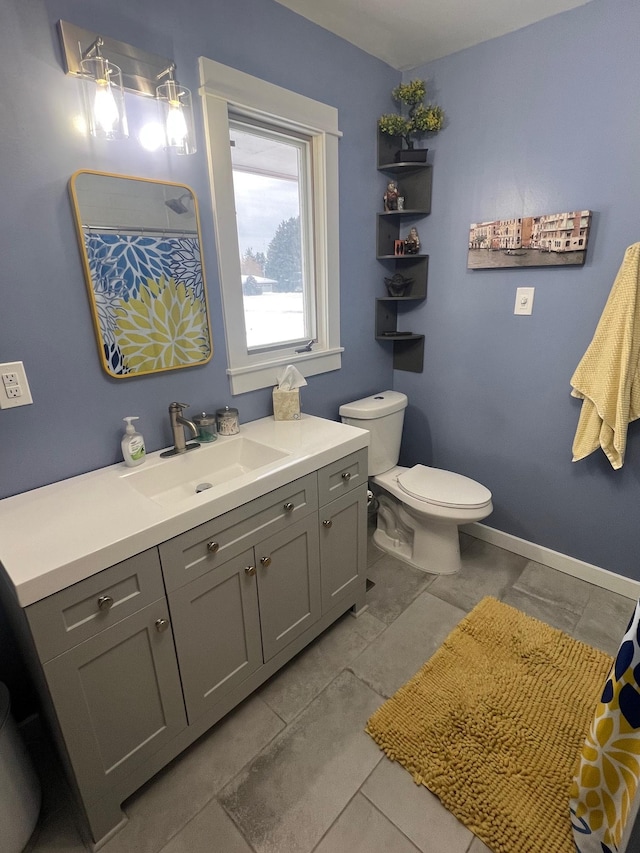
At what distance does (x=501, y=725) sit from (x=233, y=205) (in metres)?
2.10

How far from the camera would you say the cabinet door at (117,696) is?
1033mm

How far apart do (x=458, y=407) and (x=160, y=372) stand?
1614mm

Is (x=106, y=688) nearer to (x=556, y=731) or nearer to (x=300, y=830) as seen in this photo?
(x=300, y=830)

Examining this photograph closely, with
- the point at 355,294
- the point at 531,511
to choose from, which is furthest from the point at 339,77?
the point at 531,511

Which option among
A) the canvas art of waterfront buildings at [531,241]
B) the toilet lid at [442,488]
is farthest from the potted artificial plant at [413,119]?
the toilet lid at [442,488]

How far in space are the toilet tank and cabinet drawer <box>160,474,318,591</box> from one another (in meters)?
0.75

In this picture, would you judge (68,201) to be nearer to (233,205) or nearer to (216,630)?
(233,205)

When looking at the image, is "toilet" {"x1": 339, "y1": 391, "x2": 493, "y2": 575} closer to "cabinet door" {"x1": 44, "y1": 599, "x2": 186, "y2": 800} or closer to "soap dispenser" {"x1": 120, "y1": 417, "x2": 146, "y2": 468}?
"soap dispenser" {"x1": 120, "y1": 417, "x2": 146, "y2": 468}

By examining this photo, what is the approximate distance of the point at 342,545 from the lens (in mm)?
1771

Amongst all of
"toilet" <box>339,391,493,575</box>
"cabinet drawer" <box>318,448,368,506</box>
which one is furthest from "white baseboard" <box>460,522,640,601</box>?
"cabinet drawer" <box>318,448,368,506</box>

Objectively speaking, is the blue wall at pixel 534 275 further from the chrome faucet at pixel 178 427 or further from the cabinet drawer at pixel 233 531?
the chrome faucet at pixel 178 427

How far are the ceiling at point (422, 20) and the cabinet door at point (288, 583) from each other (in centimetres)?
199

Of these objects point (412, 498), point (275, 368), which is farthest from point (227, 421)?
point (412, 498)

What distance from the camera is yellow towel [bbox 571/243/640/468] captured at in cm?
169
